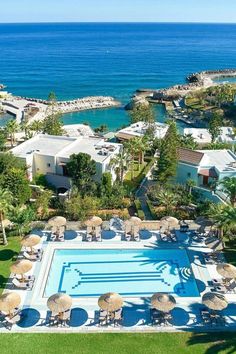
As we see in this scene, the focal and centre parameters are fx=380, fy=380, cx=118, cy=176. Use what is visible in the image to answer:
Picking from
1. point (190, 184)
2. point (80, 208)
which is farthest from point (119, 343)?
point (190, 184)

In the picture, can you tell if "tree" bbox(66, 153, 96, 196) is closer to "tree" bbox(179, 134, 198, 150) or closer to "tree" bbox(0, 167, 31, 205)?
"tree" bbox(0, 167, 31, 205)

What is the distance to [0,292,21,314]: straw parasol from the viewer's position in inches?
888

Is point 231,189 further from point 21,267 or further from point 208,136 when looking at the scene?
point 208,136

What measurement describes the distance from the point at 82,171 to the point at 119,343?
1985cm

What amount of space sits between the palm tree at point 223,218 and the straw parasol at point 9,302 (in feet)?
52.7

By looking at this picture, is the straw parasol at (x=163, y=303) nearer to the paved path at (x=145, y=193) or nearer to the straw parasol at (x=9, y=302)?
the straw parasol at (x=9, y=302)

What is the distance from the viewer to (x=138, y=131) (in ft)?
190

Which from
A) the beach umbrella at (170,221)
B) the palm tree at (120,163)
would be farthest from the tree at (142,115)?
the beach umbrella at (170,221)

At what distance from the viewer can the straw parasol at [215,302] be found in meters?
22.8

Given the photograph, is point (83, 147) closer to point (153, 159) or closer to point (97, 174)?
point (97, 174)

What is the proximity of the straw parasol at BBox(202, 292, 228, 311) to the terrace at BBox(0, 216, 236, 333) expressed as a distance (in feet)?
3.35

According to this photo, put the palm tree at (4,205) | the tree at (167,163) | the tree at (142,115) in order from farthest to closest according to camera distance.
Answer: the tree at (142,115) → the tree at (167,163) → the palm tree at (4,205)

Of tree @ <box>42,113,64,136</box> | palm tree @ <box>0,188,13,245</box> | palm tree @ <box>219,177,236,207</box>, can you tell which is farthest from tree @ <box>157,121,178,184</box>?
tree @ <box>42,113,64,136</box>

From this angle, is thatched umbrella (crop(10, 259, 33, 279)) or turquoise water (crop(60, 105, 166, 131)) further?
turquoise water (crop(60, 105, 166, 131))
